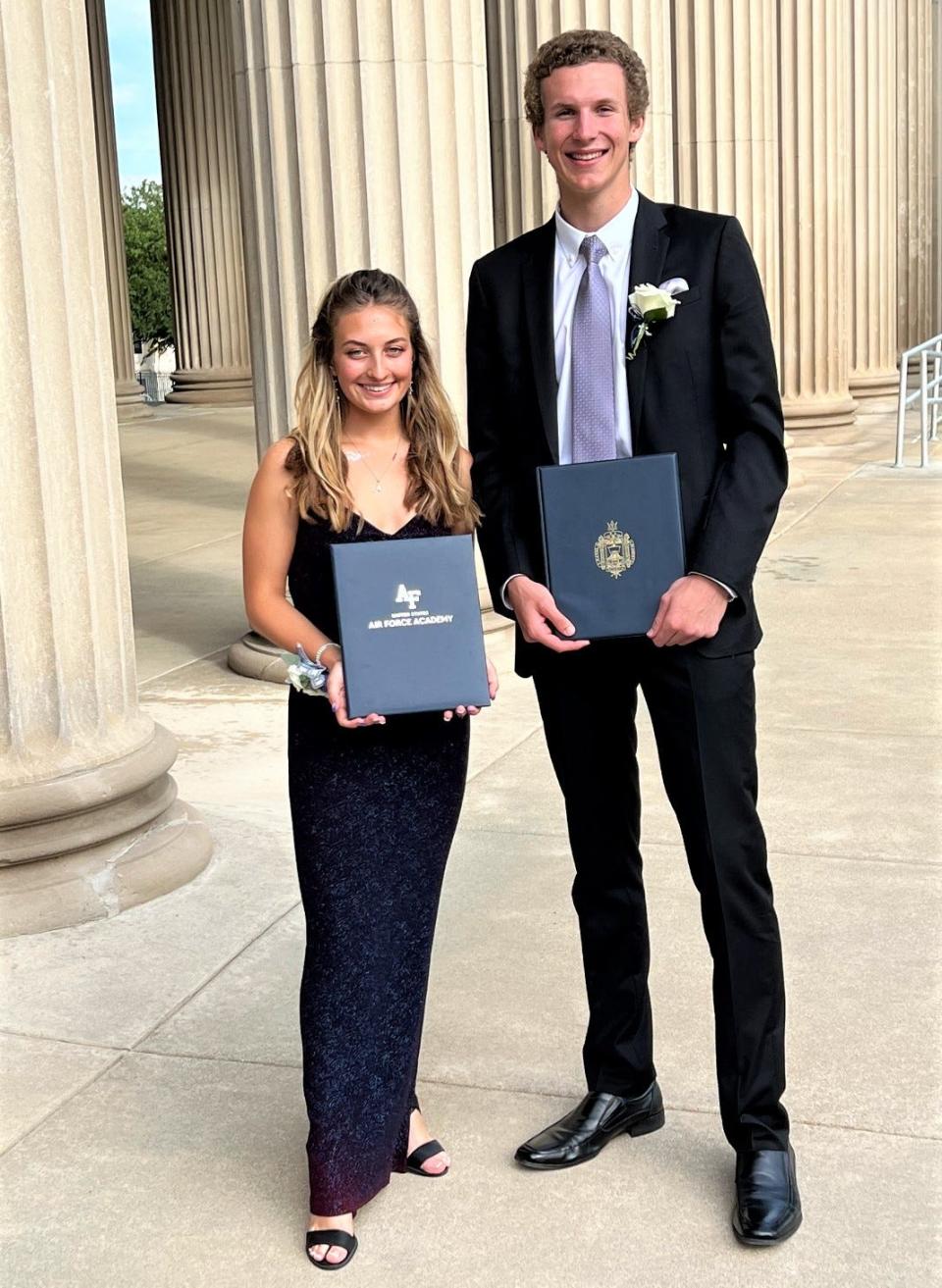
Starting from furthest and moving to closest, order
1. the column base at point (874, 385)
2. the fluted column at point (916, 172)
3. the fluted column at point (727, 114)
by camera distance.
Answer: the fluted column at point (916, 172), the column base at point (874, 385), the fluted column at point (727, 114)

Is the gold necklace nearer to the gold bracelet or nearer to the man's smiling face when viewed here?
the gold bracelet

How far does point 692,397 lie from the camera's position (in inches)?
132

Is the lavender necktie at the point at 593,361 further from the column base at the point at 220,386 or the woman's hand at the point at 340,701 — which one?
the column base at the point at 220,386

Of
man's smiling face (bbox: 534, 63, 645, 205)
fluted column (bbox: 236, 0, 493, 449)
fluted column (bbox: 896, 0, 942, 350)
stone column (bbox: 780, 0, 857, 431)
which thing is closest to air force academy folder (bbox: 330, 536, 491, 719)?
man's smiling face (bbox: 534, 63, 645, 205)

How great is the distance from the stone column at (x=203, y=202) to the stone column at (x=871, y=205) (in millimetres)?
8810

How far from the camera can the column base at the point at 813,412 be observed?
56.5ft

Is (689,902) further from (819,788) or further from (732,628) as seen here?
(732,628)

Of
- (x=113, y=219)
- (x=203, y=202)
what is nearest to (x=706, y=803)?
(x=113, y=219)

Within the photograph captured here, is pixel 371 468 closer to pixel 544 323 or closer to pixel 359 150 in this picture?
pixel 544 323

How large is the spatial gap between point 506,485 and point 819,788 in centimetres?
307

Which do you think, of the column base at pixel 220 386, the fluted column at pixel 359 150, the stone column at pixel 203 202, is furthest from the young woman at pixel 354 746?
the column base at pixel 220 386

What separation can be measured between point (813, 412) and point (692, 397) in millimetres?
14354

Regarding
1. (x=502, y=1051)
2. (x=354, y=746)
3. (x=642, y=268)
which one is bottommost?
(x=502, y=1051)

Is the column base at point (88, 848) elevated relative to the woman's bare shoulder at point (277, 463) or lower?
lower
